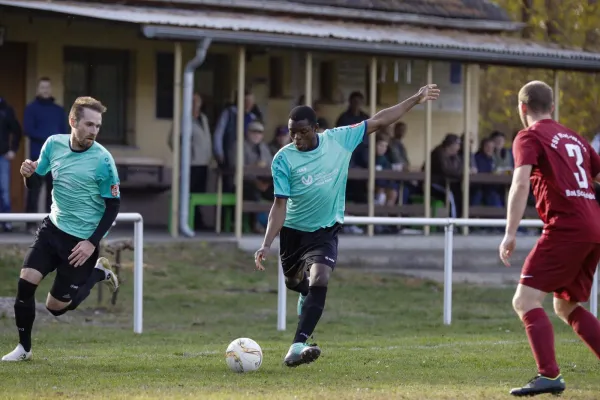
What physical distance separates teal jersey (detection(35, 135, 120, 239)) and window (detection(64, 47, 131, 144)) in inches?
453

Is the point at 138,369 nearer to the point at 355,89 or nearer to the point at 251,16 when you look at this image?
the point at 251,16

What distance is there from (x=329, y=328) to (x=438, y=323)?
4.59ft

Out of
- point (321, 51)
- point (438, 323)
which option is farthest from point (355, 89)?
point (438, 323)

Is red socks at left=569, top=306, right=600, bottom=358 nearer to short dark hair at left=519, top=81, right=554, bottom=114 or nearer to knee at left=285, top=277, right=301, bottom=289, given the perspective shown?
short dark hair at left=519, top=81, right=554, bottom=114

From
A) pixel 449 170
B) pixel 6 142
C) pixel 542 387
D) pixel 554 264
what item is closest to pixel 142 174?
pixel 6 142

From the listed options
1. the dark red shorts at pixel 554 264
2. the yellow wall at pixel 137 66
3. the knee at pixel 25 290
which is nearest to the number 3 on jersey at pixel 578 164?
the dark red shorts at pixel 554 264

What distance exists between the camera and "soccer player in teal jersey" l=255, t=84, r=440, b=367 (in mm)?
10133

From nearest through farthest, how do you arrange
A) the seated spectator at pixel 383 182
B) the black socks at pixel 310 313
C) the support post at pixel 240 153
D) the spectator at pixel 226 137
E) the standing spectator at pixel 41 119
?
the black socks at pixel 310 313 → the standing spectator at pixel 41 119 → the support post at pixel 240 153 → the spectator at pixel 226 137 → the seated spectator at pixel 383 182

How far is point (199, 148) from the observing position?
67.2 feet

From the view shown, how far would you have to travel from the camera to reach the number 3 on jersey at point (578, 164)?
830 cm

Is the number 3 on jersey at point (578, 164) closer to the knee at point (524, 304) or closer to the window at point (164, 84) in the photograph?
the knee at point (524, 304)

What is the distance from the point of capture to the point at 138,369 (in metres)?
10.0

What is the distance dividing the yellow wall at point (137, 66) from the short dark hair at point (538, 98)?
37.2ft

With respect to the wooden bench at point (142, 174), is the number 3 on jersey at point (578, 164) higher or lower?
higher
